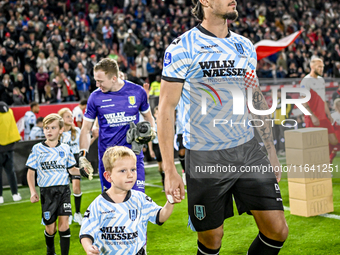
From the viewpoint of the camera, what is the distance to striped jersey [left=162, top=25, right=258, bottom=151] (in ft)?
10.2

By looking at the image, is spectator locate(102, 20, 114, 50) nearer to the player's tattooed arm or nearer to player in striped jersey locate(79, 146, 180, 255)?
the player's tattooed arm

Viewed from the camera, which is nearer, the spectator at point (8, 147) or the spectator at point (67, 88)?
the spectator at point (8, 147)

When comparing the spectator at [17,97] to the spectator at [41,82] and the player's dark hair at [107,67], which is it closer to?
the spectator at [41,82]

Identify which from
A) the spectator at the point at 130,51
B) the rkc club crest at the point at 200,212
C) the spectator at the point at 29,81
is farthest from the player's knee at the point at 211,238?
the spectator at the point at 130,51

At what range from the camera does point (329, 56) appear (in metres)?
23.7

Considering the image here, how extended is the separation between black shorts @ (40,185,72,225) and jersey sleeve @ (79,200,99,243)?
203 cm

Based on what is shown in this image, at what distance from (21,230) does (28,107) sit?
647 cm

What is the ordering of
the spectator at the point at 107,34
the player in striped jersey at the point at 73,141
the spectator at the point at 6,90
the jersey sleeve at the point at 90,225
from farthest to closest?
the spectator at the point at 107,34, the spectator at the point at 6,90, the player in striped jersey at the point at 73,141, the jersey sleeve at the point at 90,225

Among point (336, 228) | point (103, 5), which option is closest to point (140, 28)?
point (103, 5)

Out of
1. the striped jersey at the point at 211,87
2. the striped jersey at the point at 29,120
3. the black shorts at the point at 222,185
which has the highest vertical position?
the striped jersey at the point at 211,87

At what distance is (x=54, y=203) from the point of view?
5031 millimetres

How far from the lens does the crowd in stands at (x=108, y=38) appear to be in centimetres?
1579

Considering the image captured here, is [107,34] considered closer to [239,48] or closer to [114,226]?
[239,48]

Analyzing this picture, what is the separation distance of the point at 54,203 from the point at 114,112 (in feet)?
4.04
